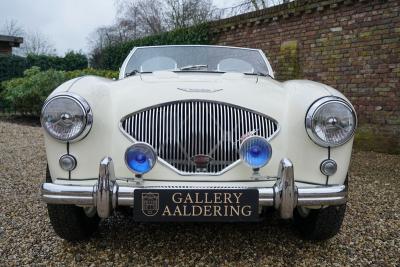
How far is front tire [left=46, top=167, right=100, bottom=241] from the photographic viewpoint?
243cm

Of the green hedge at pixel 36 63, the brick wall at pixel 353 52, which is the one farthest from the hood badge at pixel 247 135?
the green hedge at pixel 36 63

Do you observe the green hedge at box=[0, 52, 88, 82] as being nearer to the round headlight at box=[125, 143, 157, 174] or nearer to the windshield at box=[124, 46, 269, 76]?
the windshield at box=[124, 46, 269, 76]

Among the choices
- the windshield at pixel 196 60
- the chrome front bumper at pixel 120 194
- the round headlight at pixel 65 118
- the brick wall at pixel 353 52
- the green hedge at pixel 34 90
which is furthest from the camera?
the green hedge at pixel 34 90

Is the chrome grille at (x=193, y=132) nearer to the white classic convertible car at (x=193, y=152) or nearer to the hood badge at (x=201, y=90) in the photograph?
the white classic convertible car at (x=193, y=152)

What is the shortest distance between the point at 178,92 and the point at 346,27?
17.2 feet

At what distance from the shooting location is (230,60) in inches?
144

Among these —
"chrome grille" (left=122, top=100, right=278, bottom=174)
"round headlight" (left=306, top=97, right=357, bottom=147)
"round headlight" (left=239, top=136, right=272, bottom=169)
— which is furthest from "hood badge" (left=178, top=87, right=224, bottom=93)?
"round headlight" (left=306, top=97, right=357, bottom=147)

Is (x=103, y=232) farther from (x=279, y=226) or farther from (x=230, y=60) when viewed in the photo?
(x=230, y=60)

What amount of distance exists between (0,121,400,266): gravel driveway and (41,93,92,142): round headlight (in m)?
0.78

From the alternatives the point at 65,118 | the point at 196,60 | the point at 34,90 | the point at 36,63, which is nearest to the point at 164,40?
the point at 34,90

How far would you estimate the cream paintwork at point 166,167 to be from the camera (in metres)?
2.27

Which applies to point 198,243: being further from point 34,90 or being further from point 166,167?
point 34,90

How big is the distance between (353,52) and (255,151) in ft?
17.1

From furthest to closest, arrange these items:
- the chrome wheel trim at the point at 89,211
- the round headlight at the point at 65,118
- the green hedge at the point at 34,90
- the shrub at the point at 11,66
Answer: the shrub at the point at 11,66, the green hedge at the point at 34,90, the chrome wheel trim at the point at 89,211, the round headlight at the point at 65,118
